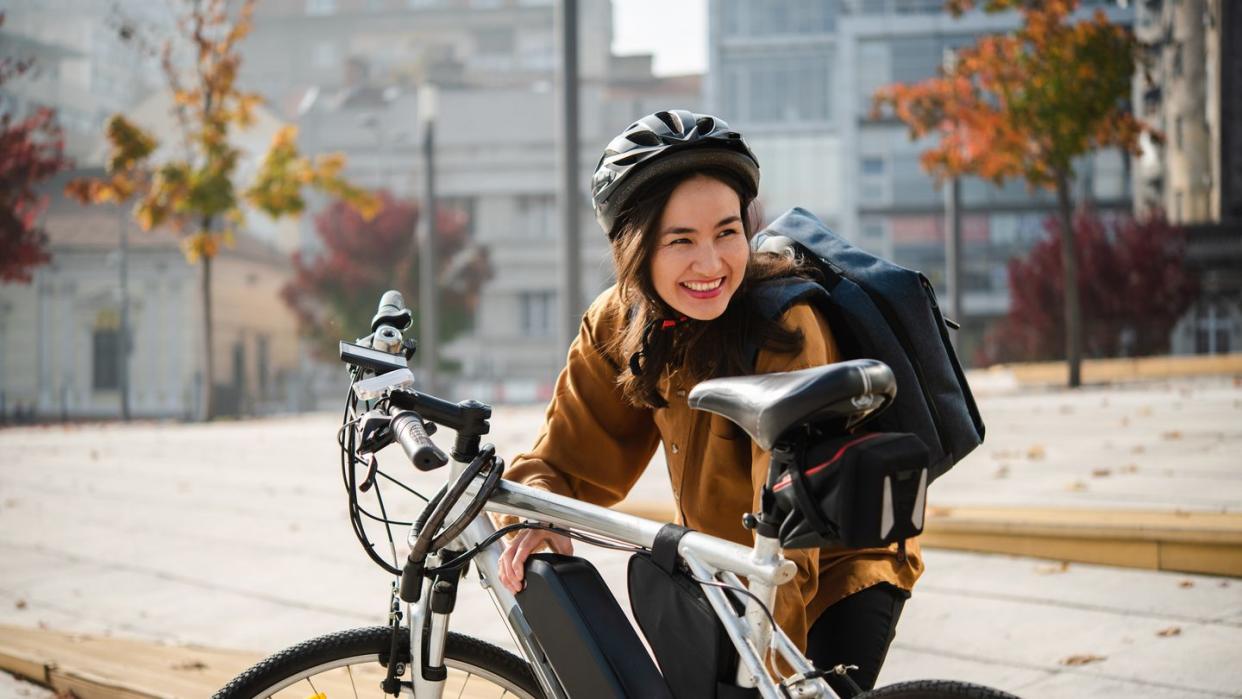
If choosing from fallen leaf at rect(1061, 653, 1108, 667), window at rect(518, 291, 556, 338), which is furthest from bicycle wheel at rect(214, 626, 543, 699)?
window at rect(518, 291, 556, 338)

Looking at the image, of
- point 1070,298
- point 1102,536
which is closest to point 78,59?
point 1070,298

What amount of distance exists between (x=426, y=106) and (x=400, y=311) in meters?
24.7

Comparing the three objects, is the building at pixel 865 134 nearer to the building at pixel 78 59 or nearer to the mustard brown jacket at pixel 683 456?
the building at pixel 78 59

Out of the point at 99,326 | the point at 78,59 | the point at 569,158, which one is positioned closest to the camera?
the point at 569,158

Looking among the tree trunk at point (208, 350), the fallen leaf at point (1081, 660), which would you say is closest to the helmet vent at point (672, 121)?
the fallen leaf at point (1081, 660)

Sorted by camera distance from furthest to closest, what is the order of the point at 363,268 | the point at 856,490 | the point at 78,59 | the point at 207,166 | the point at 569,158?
1. the point at 363,268
2. the point at 78,59
3. the point at 207,166
4. the point at 569,158
5. the point at 856,490

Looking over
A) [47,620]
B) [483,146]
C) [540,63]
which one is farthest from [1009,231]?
[47,620]

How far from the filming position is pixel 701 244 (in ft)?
7.88

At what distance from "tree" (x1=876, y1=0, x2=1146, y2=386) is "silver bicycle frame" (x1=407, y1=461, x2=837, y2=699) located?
1843cm

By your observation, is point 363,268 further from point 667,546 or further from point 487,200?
point 667,546

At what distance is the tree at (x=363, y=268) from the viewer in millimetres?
53125

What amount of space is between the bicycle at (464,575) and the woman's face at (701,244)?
329mm

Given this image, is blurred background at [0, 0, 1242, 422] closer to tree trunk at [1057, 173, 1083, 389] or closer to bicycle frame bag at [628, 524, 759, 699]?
tree trunk at [1057, 173, 1083, 389]

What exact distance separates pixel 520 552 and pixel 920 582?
3790 millimetres
